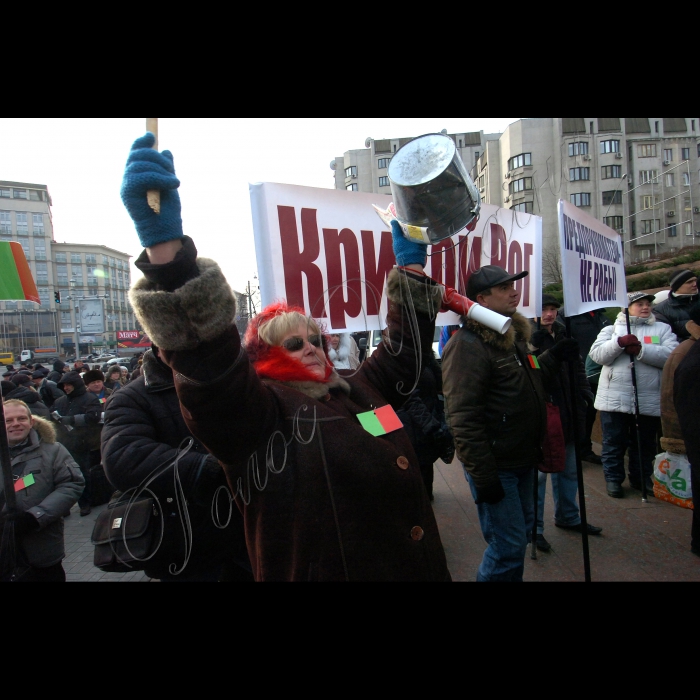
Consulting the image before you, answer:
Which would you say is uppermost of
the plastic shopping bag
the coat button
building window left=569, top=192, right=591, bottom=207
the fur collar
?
building window left=569, top=192, right=591, bottom=207

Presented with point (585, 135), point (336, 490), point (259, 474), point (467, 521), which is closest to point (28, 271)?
point (259, 474)

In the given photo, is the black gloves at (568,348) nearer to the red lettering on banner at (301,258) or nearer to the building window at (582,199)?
the red lettering on banner at (301,258)

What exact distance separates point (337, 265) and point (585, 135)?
87.0 feet

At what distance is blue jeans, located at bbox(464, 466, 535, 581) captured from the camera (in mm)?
2387

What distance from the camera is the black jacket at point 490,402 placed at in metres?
2.45

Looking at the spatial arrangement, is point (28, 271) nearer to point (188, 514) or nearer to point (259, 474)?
point (188, 514)

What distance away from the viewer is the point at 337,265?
217 centimetres

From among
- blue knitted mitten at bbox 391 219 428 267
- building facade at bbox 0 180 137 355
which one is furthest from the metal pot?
building facade at bbox 0 180 137 355

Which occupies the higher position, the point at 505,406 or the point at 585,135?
the point at 585,135

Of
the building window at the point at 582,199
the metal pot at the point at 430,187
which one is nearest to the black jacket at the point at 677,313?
the metal pot at the point at 430,187

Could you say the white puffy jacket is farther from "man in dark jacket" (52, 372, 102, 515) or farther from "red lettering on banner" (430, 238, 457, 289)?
"man in dark jacket" (52, 372, 102, 515)

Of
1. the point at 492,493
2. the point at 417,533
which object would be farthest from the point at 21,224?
the point at 492,493

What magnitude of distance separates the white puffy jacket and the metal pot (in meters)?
3.48

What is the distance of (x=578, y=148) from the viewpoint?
23812mm
